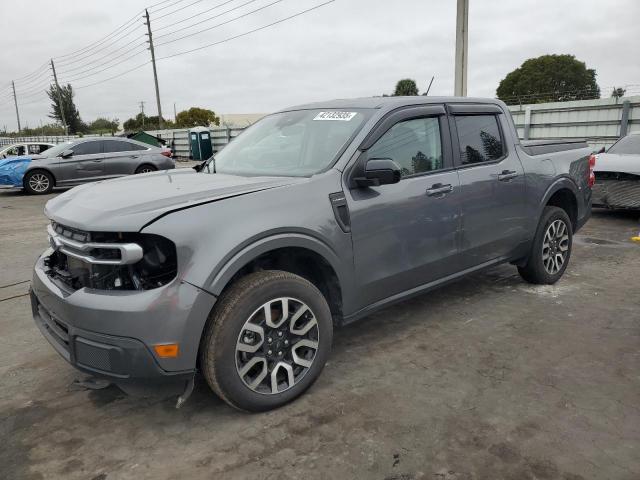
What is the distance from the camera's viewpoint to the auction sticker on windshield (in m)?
3.42

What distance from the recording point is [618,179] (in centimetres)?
793

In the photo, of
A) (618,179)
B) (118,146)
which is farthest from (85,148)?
(618,179)

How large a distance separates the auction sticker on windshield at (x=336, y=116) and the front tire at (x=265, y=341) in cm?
126

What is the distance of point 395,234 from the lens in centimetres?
326

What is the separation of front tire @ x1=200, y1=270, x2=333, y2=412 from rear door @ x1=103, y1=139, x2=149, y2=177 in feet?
38.3

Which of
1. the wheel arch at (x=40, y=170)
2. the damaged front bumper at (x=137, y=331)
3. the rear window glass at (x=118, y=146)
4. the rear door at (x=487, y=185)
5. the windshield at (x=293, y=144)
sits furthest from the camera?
the rear window glass at (x=118, y=146)

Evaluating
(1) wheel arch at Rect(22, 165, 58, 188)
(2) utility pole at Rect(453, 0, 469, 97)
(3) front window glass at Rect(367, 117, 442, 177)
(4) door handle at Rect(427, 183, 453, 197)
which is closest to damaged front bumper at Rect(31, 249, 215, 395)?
(3) front window glass at Rect(367, 117, 442, 177)

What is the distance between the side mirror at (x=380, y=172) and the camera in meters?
2.98

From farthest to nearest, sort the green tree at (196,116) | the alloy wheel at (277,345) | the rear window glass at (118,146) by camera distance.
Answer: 1. the green tree at (196,116)
2. the rear window glass at (118,146)
3. the alloy wheel at (277,345)

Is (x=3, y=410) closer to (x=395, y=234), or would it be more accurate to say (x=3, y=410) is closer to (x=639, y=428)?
(x=395, y=234)

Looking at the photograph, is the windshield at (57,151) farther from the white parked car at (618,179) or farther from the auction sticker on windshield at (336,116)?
the white parked car at (618,179)

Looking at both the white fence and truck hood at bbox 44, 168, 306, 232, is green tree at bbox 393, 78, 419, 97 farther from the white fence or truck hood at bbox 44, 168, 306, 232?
the white fence

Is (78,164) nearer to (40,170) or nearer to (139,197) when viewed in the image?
(40,170)

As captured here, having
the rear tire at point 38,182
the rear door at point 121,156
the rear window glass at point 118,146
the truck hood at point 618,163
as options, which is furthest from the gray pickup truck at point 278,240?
the rear tire at point 38,182
